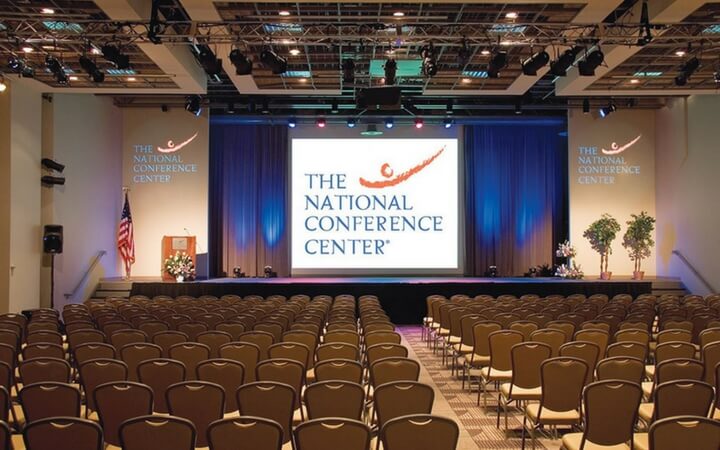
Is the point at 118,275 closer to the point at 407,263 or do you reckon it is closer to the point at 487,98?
the point at 407,263

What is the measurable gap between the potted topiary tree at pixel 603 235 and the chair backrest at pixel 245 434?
1655cm

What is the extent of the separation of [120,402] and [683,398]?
4.04m

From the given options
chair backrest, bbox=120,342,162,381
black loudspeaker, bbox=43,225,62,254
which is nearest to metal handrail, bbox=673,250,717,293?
chair backrest, bbox=120,342,162,381

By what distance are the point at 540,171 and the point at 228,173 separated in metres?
10.3

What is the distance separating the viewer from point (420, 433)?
363 cm

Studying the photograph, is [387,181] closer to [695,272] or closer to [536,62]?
[536,62]

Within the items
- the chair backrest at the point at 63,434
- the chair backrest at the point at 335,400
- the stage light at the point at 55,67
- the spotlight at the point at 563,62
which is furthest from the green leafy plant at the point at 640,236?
the chair backrest at the point at 63,434

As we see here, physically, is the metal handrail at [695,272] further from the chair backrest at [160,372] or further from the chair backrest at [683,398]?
the chair backrest at [160,372]

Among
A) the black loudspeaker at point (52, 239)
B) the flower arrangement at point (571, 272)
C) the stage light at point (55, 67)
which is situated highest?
the stage light at point (55, 67)

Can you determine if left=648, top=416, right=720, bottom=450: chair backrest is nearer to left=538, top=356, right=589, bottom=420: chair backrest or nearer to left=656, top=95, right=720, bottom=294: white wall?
left=538, top=356, right=589, bottom=420: chair backrest

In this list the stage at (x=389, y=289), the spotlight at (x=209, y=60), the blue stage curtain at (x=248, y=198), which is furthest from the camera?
the blue stage curtain at (x=248, y=198)

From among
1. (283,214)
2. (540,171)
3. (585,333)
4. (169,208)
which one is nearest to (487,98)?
(540,171)

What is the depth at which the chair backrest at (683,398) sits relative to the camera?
15.1 feet

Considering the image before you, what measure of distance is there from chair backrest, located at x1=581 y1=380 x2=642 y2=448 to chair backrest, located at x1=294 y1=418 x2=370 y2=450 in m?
1.89
